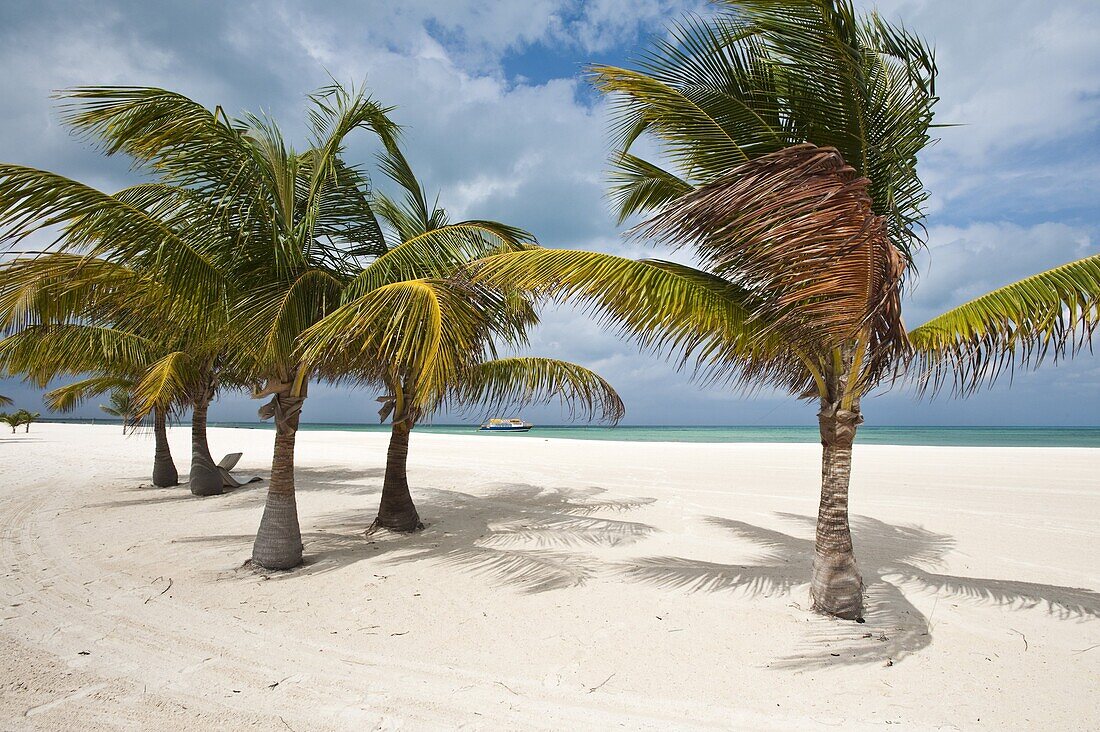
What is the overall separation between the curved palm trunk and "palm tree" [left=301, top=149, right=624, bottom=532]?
603mm

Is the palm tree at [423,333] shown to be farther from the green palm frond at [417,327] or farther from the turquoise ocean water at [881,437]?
the turquoise ocean water at [881,437]

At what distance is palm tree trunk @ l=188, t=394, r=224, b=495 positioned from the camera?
10633mm

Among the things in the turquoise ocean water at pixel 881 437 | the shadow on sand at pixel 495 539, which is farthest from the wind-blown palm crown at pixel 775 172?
the turquoise ocean water at pixel 881 437

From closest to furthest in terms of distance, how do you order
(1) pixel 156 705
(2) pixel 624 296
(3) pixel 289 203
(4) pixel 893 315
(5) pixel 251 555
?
(1) pixel 156 705
(4) pixel 893 315
(2) pixel 624 296
(3) pixel 289 203
(5) pixel 251 555

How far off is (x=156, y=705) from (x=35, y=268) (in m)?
4.26

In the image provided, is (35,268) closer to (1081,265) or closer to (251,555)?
(251,555)

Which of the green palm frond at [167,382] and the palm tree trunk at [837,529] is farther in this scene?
the green palm frond at [167,382]

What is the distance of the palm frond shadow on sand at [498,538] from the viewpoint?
232 inches

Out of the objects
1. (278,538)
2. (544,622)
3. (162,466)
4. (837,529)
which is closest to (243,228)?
(278,538)

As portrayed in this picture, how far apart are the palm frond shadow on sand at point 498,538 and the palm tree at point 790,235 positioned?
9.12 feet

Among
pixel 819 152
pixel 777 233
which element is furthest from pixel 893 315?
pixel 819 152

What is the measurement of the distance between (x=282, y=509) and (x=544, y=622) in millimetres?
3255

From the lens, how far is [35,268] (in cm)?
501

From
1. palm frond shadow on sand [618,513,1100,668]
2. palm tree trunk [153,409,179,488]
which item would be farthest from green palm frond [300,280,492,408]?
palm tree trunk [153,409,179,488]
